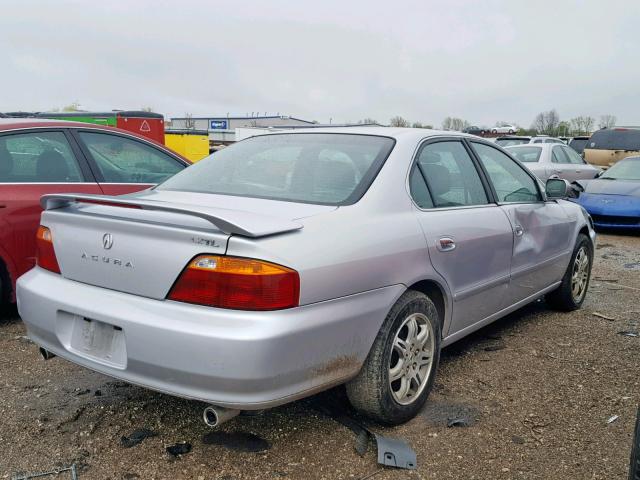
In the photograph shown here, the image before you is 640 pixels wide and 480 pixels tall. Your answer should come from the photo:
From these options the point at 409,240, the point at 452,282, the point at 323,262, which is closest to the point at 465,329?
the point at 452,282

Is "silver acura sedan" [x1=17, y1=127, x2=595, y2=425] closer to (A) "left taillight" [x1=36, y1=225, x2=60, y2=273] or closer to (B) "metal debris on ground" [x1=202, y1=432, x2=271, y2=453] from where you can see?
(A) "left taillight" [x1=36, y1=225, x2=60, y2=273]

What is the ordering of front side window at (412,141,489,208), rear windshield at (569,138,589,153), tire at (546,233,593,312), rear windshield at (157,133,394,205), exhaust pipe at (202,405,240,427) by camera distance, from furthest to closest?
rear windshield at (569,138,589,153) < tire at (546,233,593,312) < front side window at (412,141,489,208) < rear windshield at (157,133,394,205) < exhaust pipe at (202,405,240,427)

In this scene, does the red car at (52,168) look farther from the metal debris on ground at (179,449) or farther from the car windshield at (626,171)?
the car windshield at (626,171)

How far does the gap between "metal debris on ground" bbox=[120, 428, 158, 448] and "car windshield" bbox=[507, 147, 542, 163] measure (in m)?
10.7

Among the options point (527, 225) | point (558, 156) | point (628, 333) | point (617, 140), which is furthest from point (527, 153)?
point (527, 225)

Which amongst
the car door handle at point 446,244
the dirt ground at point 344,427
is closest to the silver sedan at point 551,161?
the dirt ground at point 344,427

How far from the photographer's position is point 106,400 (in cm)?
321

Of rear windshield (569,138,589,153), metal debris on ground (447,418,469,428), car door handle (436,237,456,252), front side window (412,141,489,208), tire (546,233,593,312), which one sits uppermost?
front side window (412,141,489,208)

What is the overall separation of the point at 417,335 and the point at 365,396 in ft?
1.53

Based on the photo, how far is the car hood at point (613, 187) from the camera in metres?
9.55

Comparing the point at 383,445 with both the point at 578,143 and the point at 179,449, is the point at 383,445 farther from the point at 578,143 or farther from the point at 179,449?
the point at 578,143

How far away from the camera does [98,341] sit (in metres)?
2.54

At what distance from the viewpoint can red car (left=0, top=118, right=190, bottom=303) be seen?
4.21 metres

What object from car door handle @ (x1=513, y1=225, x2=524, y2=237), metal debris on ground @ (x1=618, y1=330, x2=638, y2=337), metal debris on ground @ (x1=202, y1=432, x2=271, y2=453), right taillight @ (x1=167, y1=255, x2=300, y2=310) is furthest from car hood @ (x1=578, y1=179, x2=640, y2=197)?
right taillight @ (x1=167, y1=255, x2=300, y2=310)
